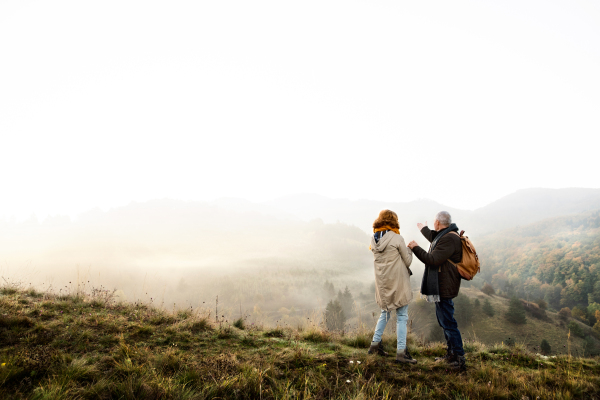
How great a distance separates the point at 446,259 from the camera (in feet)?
→ 16.8

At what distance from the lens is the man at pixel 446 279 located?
199 inches

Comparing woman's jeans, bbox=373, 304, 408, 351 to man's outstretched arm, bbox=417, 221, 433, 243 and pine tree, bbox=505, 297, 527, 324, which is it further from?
pine tree, bbox=505, 297, 527, 324

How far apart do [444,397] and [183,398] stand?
135 inches

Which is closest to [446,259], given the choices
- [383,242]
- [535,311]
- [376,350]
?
[383,242]

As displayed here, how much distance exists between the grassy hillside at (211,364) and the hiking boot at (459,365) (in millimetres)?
157

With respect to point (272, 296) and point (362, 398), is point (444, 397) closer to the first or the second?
point (362, 398)

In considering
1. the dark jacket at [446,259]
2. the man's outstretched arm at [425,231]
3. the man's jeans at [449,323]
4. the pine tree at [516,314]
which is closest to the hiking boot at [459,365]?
the man's jeans at [449,323]

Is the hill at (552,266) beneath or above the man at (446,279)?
beneath

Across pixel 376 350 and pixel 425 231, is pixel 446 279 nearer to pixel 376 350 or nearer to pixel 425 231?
pixel 425 231

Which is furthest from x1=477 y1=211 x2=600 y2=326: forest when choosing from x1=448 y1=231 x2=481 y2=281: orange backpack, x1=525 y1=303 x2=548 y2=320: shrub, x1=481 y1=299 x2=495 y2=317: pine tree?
x1=448 y1=231 x2=481 y2=281: orange backpack

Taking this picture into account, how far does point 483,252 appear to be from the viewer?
Answer: 602ft

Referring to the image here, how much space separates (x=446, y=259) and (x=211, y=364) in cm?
454

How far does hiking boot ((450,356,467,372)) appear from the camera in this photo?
4.81 metres

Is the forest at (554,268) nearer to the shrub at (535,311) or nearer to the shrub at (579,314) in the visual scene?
the shrub at (579,314)
